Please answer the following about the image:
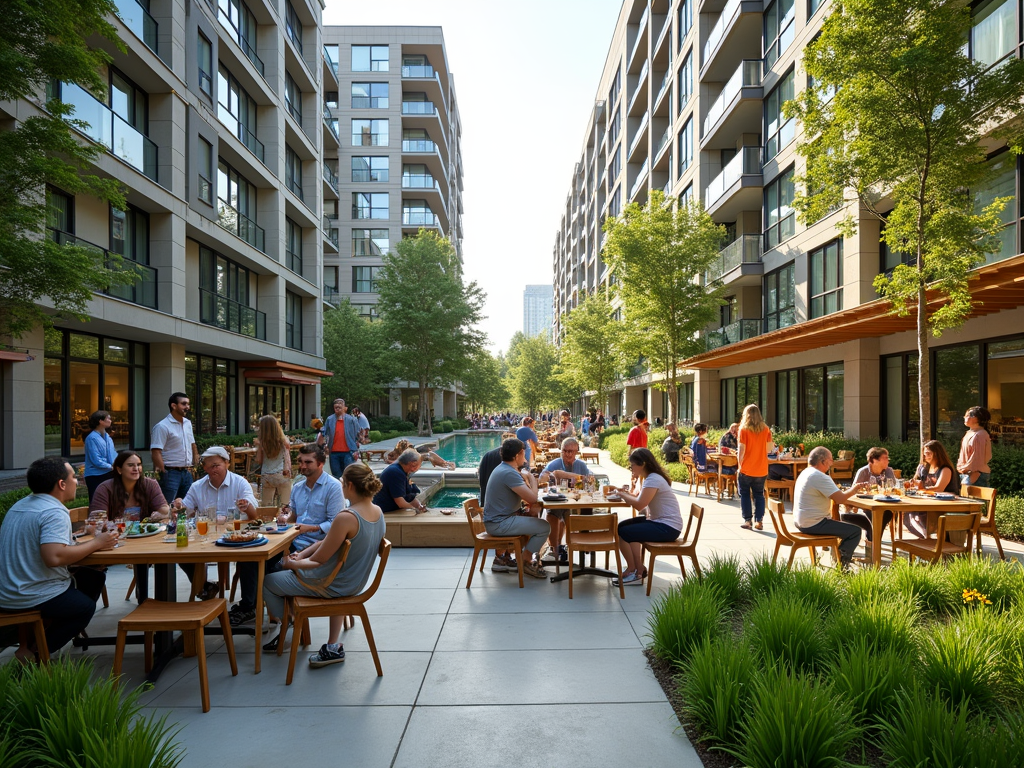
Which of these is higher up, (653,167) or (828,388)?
(653,167)

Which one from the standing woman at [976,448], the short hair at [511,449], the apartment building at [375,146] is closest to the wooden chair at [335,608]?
the short hair at [511,449]

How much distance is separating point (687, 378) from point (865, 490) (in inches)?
982

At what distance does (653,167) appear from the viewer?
35.4 metres

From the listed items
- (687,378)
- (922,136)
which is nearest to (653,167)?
(687,378)

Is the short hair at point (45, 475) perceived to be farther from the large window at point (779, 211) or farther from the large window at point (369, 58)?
the large window at point (369, 58)

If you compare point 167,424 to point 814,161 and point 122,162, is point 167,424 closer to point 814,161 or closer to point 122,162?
point 122,162

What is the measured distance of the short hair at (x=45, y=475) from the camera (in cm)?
450

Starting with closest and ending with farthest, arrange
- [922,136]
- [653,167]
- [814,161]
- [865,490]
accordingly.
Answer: [865,490], [922,136], [814,161], [653,167]

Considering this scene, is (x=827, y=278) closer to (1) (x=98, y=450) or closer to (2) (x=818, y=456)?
(2) (x=818, y=456)

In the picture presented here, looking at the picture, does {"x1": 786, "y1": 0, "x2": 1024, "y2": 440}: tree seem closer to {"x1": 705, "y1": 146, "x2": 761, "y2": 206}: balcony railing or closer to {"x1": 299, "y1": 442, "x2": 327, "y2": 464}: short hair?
{"x1": 299, "y1": 442, "x2": 327, "y2": 464}: short hair

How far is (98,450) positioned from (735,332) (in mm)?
22313

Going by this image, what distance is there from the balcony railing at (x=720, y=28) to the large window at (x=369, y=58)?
1211 inches

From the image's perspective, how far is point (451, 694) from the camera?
4.46 metres

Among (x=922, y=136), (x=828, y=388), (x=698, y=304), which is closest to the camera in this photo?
(x=922, y=136)
